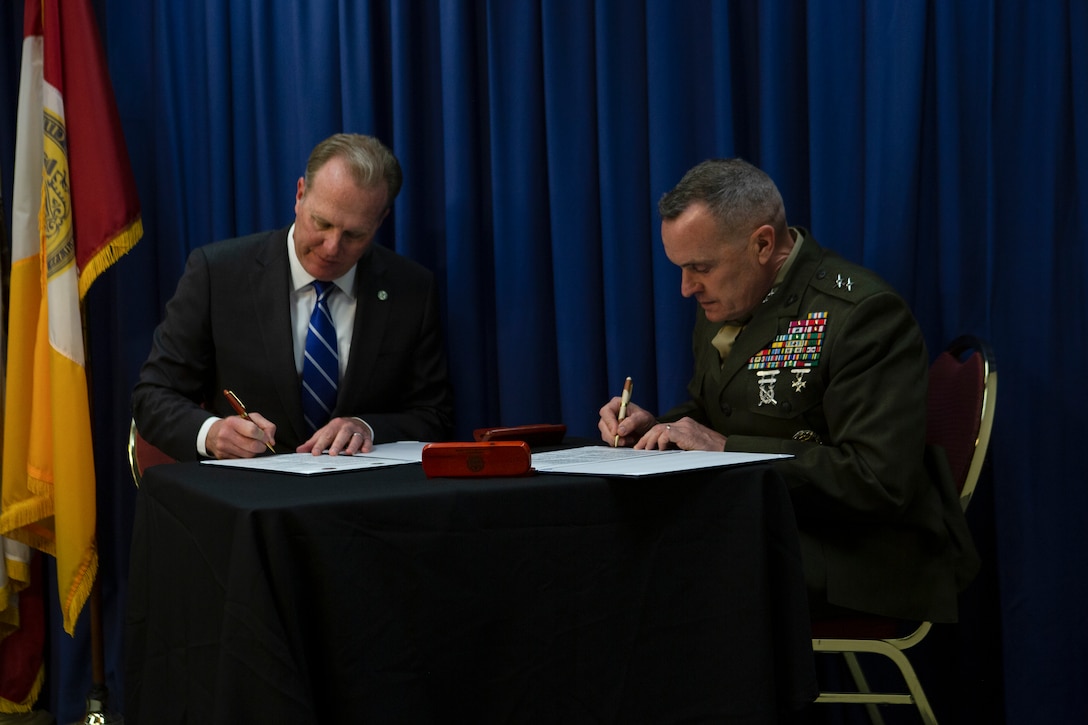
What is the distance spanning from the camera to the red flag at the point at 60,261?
3.02m

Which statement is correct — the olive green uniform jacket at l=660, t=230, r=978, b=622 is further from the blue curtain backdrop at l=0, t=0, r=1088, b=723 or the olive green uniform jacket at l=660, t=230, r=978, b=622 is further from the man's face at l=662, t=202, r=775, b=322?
the blue curtain backdrop at l=0, t=0, r=1088, b=723

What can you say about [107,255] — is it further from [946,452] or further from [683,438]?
[946,452]

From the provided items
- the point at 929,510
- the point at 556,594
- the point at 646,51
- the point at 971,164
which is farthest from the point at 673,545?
the point at 646,51

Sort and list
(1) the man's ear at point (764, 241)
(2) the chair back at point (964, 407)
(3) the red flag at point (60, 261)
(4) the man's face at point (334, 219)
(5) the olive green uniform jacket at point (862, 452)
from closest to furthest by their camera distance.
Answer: (5) the olive green uniform jacket at point (862, 452) → (2) the chair back at point (964, 407) → (1) the man's ear at point (764, 241) → (4) the man's face at point (334, 219) → (3) the red flag at point (60, 261)

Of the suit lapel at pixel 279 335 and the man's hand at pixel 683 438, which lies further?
the suit lapel at pixel 279 335

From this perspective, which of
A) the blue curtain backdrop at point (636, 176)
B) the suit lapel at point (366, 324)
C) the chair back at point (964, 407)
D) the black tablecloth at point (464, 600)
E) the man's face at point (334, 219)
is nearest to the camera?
the black tablecloth at point (464, 600)

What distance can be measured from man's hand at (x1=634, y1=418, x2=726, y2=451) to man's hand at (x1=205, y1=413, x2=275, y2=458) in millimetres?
763

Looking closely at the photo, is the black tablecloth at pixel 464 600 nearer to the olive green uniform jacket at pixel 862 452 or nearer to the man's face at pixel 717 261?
the olive green uniform jacket at pixel 862 452

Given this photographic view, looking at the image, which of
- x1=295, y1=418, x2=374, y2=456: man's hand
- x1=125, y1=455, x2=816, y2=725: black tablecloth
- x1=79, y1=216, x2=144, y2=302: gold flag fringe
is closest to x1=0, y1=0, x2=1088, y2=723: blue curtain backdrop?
x1=79, y1=216, x2=144, y2=302: gold flag fringe

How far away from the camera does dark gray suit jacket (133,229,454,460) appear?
259 cm

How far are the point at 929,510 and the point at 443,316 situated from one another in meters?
1.63

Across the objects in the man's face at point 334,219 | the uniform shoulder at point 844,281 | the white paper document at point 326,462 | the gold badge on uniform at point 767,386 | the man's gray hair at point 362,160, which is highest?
the man's gray hair at point 362,160

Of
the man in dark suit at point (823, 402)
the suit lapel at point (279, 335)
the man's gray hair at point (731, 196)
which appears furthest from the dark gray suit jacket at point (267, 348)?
the man's gray hair at point (731, 196)

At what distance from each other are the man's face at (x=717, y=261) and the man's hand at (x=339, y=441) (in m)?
0.80
